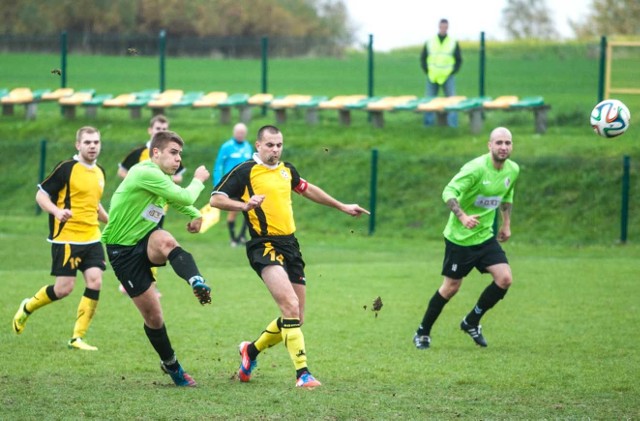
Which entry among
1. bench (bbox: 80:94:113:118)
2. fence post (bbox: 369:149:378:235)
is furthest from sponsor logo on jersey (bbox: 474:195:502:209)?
bench (bbox: 80:94:113:118)

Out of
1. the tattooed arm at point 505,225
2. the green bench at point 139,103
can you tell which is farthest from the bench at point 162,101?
the tattooed arm at point 505,225

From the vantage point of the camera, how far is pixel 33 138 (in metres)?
29.2

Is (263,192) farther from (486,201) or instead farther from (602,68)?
(602,68)

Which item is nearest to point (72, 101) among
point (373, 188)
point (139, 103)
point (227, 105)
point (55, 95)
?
point (55, 95)

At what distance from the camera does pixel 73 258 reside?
36.6 feet

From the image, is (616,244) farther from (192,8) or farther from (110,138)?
(192,8)

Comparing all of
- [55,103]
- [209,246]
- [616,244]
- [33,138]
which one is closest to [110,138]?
[33,138]

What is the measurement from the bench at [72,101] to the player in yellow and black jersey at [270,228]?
70.0ft

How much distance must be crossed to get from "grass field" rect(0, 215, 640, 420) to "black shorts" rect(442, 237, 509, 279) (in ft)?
2.56

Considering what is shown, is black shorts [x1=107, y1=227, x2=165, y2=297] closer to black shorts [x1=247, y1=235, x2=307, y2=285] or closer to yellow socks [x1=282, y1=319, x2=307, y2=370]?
black shorts [x1=247, y1=235, x2=307, y2=285]

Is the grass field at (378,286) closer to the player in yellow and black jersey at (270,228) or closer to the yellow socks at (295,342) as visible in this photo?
the yellow socks at (295,342)

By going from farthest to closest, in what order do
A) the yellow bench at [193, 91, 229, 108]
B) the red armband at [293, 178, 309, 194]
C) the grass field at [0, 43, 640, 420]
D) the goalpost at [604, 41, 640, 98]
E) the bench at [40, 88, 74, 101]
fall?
1. the bench at [40, 88, 74, 101]
2. the yellow bench at [193, 91, 229, 108]
3. the goalpost at [604, 41, 640, 98]
4. the red armband at [293, 178, 309, 194]
5. the grass field at [0, 43, 640, 420]

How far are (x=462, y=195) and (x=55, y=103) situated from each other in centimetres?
2310

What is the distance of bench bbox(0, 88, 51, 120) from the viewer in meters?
30.7
